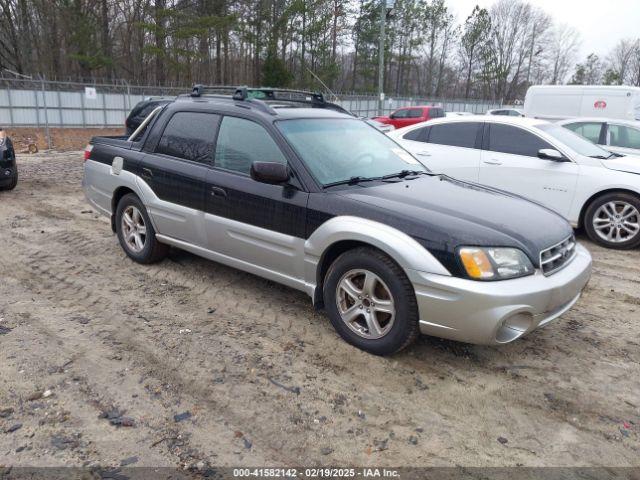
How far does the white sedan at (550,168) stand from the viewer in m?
6.65

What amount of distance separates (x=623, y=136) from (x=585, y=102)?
762 centimetres

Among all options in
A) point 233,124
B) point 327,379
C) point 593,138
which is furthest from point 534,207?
point 593,138

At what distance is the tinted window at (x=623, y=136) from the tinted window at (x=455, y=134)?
11.5 feet

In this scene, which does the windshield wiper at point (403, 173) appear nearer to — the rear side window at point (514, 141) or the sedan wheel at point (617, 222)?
the rear side window at point (514, 141)

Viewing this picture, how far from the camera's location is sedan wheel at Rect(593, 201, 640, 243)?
6594 mm

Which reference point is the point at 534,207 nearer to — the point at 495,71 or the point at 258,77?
the point at 258,77

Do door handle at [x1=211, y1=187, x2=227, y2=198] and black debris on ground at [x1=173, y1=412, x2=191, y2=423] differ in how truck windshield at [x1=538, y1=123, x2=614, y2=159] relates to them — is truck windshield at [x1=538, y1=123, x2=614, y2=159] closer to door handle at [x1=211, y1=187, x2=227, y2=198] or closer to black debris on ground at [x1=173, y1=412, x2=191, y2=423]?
door handle at [x1=211, y1=187, x2=227, y2=198]

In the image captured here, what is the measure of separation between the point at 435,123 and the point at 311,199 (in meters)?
4.89

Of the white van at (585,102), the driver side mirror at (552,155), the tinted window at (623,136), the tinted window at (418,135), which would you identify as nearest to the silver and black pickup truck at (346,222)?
the driver side mirror at (552,155)

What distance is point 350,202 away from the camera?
3672mm

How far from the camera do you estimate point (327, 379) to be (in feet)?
11.0

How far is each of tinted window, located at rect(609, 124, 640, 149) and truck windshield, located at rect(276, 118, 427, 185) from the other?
6.46 metres

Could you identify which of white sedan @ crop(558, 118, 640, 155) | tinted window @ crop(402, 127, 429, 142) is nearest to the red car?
white sedan @ crop(558, 118, 640, 155)


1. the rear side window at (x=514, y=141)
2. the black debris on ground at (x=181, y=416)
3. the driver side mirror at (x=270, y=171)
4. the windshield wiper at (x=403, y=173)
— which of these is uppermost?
the rear side window at (x=514, y=141)
